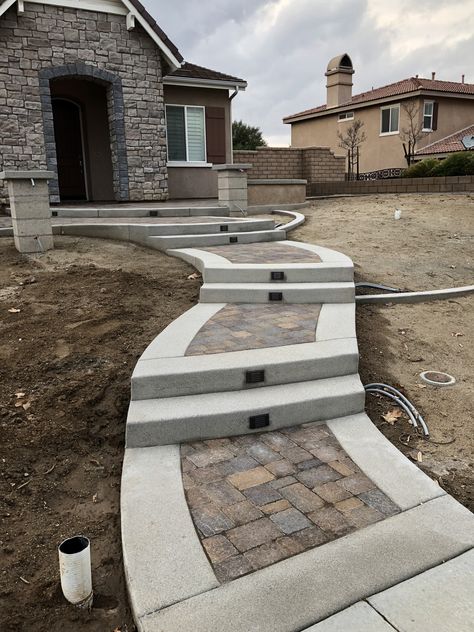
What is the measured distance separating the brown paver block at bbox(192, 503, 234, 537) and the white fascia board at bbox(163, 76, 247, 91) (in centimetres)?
1377

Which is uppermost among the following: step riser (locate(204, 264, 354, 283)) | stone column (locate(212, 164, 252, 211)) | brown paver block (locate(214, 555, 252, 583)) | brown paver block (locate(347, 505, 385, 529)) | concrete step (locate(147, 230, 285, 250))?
stone column (locate(212, 164, 252, 211))

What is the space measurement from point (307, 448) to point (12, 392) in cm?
226

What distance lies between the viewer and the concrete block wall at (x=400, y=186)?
1388 centimetres

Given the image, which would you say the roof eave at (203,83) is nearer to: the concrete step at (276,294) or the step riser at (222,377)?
the concrete step at (276,294)

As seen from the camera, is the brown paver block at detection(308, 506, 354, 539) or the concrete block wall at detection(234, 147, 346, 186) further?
the concrete block wall at detection(234, 147, 346, 186)

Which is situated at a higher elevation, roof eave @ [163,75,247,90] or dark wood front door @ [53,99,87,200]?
roof eave @ [163,75,247,90]

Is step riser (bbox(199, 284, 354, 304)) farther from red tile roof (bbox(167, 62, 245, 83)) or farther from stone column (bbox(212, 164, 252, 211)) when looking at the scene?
red tile roof (bbox(167, 62, 245, 83))

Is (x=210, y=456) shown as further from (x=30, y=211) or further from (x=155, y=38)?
(x=155, y=38)

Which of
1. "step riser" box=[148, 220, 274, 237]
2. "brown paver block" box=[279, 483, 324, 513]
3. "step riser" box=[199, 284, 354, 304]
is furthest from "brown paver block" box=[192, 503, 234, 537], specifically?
"step riser" box=[148, 220, 274, 237]

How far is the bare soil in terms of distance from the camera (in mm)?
2348

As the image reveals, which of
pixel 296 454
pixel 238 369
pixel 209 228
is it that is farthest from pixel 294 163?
pixel 296 454

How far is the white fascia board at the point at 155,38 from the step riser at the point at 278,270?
9.29 metres

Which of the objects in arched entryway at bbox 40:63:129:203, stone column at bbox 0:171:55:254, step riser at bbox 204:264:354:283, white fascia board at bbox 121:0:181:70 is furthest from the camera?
arched entryway at bbox 40:63:129:203

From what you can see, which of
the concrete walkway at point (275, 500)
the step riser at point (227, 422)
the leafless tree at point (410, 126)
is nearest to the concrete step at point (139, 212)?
the concrete walkway at point (275, 500)
